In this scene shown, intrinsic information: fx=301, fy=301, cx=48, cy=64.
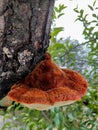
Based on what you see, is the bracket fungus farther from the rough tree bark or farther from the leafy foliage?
the leafy foliage

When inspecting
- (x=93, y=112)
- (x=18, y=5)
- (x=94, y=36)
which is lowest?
(x=93, y=112)

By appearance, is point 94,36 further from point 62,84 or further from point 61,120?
point 62,84

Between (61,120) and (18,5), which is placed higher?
(18,5)

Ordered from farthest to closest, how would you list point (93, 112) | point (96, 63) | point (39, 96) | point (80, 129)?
point (96, 63), point (93, 112), point (80, 129), point (39, 96)

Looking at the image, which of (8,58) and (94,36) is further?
(94,36)

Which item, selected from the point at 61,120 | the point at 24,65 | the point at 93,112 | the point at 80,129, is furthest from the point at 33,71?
the point at 93,112

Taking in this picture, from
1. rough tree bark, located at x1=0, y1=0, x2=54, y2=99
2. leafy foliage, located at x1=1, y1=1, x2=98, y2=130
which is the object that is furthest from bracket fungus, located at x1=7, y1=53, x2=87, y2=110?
leafy foliage, located at x1=1, y1=1, x2=98, y2=130

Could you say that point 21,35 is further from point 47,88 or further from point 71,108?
point 71,108

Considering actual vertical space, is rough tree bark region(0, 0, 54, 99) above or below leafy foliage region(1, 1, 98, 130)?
above

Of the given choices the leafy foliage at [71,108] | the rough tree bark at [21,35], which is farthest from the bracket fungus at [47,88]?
the leafy foliage at [71,108]
